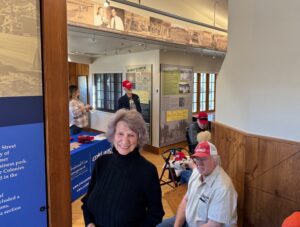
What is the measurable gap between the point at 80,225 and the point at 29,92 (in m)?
2.42

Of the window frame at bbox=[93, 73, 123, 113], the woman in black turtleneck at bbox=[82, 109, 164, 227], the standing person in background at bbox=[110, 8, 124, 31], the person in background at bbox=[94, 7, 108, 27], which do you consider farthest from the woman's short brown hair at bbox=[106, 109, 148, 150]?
the window frame at bbox=[93, 73, 123, 113]

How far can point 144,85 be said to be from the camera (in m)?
6.37

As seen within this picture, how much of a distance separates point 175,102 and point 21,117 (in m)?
5.58

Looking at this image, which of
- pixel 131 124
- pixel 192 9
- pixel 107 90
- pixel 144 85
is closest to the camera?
pixel 131 124

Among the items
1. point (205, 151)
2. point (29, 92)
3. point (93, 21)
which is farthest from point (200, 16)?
point (29, 92)

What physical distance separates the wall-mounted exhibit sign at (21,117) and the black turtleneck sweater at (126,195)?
0.37m

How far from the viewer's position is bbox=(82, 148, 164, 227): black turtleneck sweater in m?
1.35

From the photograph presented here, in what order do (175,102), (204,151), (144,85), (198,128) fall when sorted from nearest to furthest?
(204,151) < (198,128) < (144,85) < (175,102)

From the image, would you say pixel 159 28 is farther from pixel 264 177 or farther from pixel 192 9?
pixel 264 177

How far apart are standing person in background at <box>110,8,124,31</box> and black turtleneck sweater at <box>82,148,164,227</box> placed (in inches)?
118

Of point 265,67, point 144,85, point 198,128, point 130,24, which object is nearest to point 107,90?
point 144,85

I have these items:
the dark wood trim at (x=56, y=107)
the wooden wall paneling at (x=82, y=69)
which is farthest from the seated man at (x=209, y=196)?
the wooden wall paneling at (x=82, y=69)

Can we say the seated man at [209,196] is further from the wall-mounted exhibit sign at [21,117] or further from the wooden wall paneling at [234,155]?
the wall-mounted exhibit sign at [21,117]

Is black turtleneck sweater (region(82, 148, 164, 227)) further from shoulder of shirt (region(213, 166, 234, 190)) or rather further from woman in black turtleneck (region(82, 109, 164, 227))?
shoulder of shirt (region(213, 166, 234, 190))
